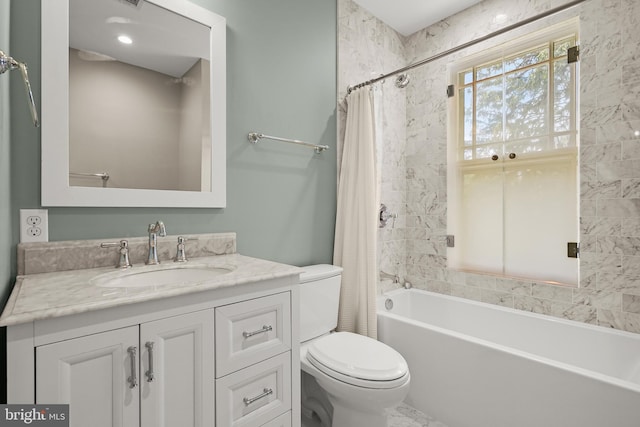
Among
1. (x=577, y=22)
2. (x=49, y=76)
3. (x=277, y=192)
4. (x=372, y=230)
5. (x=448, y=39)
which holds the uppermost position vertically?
(x=448, y=39)

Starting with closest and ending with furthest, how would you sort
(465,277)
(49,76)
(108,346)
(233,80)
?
1. (108,346)
2. (49,76)
3. (233,80)
4. (465,277)

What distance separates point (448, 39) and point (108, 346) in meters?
2.98

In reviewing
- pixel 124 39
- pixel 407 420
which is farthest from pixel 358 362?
pixel 124 39

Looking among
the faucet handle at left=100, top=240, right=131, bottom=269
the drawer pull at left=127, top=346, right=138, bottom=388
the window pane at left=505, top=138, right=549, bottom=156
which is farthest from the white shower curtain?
the drawer pull at left=127, top=346, right=138, bottom=388

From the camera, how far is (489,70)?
238 centimetres

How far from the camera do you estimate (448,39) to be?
8.34ft

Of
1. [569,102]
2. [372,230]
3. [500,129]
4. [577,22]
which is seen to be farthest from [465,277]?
[577,22]

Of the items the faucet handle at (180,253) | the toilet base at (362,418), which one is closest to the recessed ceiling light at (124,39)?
the faucet handle at (180,253)

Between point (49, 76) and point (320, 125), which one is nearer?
point (49, 76)

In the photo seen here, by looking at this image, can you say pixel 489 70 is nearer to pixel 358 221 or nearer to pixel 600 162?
pixel 600 162

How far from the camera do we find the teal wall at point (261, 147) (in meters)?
1.15

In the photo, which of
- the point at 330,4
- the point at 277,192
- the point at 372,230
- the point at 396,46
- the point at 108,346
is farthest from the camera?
the point at 396,46

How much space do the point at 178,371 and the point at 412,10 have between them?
112 inches

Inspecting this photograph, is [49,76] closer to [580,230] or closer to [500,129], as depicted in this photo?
[500,129]
